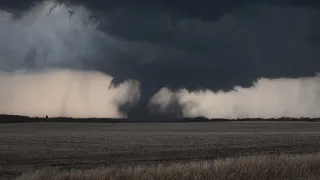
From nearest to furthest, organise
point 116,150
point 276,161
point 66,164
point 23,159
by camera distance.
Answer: point 276,161, point 66,164, point 23,159, point 116,150

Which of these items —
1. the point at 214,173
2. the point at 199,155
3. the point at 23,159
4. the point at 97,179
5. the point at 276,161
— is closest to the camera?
the point at 97,179

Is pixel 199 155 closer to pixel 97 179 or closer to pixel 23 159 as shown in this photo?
pixel 23 159

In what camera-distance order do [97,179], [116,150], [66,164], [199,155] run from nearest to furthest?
[97,179] < [66,164] < [199,155] < [116,150]

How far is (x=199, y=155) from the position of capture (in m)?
44.1

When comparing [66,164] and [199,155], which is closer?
[66,164]

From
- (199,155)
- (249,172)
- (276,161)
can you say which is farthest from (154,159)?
(249,172)

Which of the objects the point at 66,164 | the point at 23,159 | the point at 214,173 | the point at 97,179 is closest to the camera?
the point at 97,179

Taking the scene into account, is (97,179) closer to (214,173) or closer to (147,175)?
(147,175)

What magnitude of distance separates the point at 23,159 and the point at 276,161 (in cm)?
2181

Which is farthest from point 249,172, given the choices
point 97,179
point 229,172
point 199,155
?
point 199,155

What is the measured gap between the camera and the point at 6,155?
139 feet

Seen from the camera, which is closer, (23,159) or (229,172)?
(229,172)

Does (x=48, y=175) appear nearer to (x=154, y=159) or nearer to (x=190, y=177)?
(x=190, y=177)

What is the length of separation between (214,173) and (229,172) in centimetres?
66
